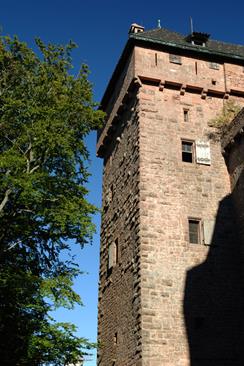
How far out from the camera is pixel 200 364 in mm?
12273

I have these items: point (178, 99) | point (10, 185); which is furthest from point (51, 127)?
point (178, 99)

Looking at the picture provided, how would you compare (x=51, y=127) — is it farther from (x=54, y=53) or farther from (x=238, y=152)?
(x=238, y=152)

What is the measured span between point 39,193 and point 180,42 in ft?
27.8

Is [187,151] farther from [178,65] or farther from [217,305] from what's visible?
[217,305]

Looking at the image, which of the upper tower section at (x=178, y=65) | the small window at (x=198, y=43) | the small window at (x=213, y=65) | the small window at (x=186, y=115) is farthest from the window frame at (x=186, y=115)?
the small window at (x=198, y=43)

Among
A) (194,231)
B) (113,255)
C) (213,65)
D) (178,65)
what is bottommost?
(113,255)

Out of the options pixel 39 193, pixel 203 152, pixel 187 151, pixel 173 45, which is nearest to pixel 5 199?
pixel 39 193

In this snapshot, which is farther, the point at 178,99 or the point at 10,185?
the point at 178,99

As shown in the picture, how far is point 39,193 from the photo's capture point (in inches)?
531

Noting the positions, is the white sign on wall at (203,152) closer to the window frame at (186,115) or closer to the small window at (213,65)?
the window frame at (186,115)

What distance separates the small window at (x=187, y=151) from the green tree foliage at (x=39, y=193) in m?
3.21

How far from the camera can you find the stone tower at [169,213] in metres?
12.8

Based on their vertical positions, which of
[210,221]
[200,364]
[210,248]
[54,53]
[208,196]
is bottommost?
[200,364]

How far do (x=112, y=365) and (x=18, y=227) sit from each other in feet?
17.1
